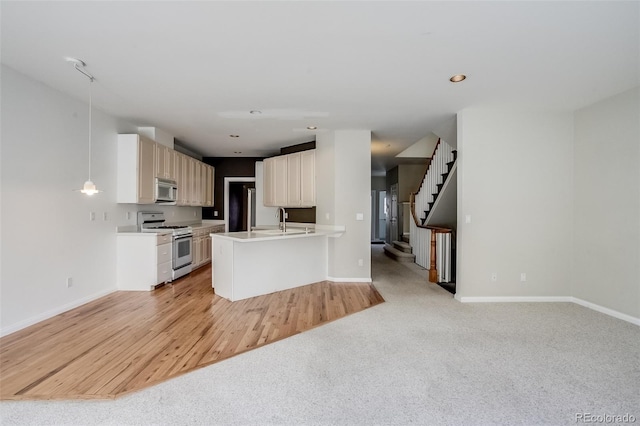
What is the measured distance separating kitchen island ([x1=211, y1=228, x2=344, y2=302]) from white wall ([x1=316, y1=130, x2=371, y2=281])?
0.94 feet

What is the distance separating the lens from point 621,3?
1.87 m

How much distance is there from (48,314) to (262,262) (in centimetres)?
247

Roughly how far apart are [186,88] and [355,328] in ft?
10.7

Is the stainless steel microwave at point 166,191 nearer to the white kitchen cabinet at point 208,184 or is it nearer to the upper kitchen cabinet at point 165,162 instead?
the upper kitchen cabinet at point 165,162

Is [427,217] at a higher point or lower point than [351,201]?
lower

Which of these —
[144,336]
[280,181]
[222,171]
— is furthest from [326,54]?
[222,171]

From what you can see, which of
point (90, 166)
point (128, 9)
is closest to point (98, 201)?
point (90, 166)

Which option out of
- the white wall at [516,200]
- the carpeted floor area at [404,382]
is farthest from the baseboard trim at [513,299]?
the carpeted floor area at [404,382]

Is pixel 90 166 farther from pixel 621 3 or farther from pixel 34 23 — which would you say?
pixel 621 3

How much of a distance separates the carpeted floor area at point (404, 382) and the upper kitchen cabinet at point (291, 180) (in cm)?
291

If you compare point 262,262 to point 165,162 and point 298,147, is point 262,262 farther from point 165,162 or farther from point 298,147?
point 298,147

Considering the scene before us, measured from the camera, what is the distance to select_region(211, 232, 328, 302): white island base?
387 cm

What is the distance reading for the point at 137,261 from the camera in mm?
4324

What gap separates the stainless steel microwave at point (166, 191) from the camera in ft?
15.6
